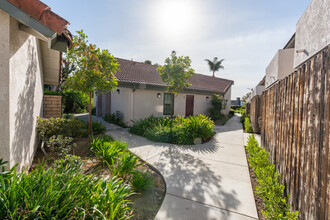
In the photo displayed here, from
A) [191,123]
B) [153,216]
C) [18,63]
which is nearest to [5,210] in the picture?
[153,216]

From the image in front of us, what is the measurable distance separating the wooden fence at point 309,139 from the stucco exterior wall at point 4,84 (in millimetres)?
3873

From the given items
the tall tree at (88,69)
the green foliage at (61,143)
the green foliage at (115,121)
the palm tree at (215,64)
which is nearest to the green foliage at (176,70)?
the tall tree at (88,69)

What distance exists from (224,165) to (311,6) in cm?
626

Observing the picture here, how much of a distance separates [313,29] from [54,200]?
26.3 ft

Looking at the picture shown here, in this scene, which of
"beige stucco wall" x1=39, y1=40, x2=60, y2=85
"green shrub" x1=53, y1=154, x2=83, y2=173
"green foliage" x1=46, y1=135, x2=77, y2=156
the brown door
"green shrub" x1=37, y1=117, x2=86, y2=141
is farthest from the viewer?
the brown door

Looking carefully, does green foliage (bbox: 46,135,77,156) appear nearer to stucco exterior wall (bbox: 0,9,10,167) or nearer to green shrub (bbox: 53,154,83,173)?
green shrub (bbox: 53,154,83,173)

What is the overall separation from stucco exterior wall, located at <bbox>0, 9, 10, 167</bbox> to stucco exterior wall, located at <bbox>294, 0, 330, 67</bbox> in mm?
7133

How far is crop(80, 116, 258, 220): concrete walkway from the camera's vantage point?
2499mm

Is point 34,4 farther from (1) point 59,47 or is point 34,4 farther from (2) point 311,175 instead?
(2) point 311,175

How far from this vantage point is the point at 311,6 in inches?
213

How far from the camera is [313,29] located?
5223 millimetres

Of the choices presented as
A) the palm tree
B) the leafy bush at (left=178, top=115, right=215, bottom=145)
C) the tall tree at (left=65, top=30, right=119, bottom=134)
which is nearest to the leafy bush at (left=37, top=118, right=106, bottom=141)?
the tall tree at (left=65, top=30, right=119, bottom=134)

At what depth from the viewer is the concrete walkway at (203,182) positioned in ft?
8.20

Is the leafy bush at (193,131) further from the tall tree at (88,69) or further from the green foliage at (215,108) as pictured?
the green foliage at (215,108)
